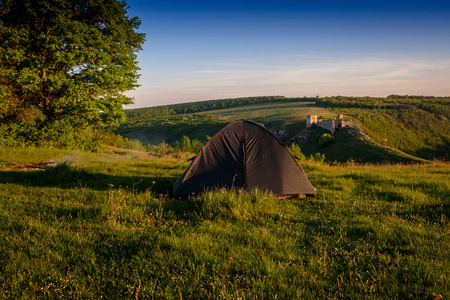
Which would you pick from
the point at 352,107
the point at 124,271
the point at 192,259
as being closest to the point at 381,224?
the point at 192,259

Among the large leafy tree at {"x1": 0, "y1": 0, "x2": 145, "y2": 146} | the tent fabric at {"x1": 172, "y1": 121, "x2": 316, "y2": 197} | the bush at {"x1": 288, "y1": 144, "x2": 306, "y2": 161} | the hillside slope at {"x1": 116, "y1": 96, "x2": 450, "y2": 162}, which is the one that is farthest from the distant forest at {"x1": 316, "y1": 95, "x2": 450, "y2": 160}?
the tent fabric at {"x1": 172, "y1": 121, "x2": 316, "y2": 197}

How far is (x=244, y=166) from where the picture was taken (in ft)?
26.0

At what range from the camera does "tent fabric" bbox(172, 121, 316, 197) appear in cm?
784

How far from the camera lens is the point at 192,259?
3.79m

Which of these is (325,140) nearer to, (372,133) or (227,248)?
(372,133)

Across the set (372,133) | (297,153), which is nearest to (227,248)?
(297,153)

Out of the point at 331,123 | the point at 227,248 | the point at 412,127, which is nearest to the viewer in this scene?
the point at 227,248

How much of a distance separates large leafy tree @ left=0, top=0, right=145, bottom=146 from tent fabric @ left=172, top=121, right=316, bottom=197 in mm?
12329

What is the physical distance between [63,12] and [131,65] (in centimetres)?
503

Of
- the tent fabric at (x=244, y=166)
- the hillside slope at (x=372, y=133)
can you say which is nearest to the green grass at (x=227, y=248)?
the tent fabric at (x=244, y=166)

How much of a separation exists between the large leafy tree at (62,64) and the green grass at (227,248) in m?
11.4

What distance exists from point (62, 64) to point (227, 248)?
1938 cm

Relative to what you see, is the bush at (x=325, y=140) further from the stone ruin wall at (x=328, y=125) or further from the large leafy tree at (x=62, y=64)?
the large leafy tree at (x=62, y=64)

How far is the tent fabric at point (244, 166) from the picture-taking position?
784 cm
